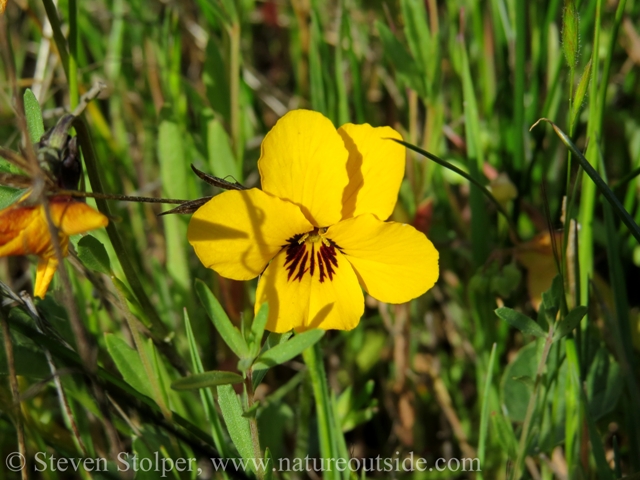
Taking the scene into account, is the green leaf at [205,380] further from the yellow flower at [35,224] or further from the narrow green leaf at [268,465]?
the yellow flower at [35,224]

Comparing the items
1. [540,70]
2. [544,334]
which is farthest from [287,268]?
[540,70]

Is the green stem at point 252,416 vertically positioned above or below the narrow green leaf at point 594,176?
below

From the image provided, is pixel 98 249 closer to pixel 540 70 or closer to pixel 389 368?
pixel 389 368

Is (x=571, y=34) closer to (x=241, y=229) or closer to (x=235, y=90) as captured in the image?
(x=241, y=229)

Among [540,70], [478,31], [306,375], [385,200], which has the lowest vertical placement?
[306,375]

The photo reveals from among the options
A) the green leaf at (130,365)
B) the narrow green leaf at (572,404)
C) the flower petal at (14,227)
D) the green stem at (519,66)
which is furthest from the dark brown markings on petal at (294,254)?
the green stem at (519,66)

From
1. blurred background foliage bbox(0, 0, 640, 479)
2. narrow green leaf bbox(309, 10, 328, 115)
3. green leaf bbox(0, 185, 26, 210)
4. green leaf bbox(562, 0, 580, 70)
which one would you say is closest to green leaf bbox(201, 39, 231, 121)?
blurred background foliage bbox(0, 0, 640, 479)
